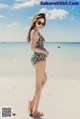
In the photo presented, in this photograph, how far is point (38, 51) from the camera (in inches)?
90.3

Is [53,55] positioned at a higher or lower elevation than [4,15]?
lower

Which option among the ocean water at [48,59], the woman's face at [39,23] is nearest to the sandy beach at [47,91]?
the ocean water at [48,59]

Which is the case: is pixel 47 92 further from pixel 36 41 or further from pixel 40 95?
pixel 36 41

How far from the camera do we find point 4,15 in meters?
2.35

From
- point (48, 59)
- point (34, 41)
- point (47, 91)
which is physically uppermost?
point (34, 41)

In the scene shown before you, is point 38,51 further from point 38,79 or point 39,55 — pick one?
point 38,79

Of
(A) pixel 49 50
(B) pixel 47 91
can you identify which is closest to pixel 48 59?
(A) pixel 49 50

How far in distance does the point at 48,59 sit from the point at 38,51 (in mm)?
96

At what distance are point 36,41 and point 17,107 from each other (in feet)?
1.39

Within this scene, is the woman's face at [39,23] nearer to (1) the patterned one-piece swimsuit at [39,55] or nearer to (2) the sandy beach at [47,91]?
(1) the patterned one-piece swimsuit at [39,55]

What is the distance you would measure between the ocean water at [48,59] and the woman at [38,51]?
0.04 metres

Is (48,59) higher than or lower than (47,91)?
higher

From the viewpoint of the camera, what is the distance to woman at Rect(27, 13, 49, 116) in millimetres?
2295

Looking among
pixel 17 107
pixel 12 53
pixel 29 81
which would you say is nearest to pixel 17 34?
pixel 12 53
